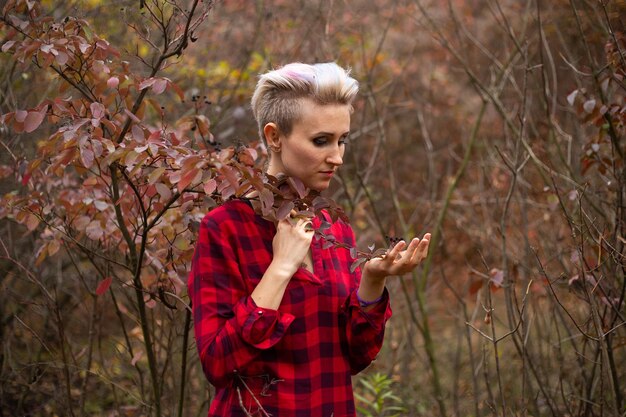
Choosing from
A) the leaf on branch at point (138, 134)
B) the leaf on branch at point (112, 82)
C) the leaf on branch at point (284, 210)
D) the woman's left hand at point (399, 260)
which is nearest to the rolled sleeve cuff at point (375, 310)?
the woman's left hand at point (399, 260)

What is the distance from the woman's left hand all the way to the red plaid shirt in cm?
15

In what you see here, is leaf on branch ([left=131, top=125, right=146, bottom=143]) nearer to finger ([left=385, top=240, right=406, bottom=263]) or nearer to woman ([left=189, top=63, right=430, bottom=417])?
woman ([left=189, top=63, right=430, bottom=417])

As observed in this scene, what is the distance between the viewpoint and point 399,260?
6.50ft

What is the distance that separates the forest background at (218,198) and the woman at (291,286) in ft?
0.45

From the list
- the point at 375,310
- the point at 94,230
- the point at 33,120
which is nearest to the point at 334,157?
the point at 375,310

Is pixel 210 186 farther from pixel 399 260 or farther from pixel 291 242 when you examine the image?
pixel 399 260

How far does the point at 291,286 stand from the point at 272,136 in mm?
433

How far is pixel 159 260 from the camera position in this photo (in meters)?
2.87

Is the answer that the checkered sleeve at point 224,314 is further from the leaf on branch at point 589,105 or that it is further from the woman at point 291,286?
the leaf on branch at point 589,105

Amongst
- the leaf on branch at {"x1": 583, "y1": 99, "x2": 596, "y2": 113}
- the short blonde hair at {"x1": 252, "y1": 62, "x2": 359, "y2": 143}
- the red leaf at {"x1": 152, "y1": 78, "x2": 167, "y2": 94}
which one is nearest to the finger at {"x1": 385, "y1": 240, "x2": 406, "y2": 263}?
the short blonde hair at {"x1": 252, "y1": 62, "x2": 359, "y2": 143}

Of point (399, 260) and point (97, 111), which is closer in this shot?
point (399, 260)

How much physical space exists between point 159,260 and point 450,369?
12.7ft

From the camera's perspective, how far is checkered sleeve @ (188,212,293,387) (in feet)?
6.21

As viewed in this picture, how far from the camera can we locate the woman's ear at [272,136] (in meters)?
2.12
